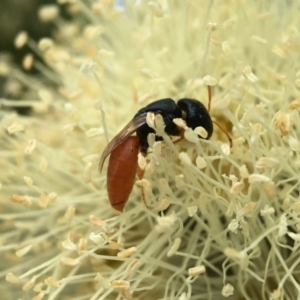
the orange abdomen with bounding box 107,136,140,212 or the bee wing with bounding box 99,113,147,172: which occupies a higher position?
the bee wing with bounding box 99,113,147,172

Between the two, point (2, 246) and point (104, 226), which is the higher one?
point (104, 226)

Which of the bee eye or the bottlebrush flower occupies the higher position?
the bee eye

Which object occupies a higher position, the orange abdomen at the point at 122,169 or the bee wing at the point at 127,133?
the bee wing at the point at 127,133

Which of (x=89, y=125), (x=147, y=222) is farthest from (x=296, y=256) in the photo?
(x=89, y=125)

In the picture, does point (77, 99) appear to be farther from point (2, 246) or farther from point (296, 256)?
point (296, 256)

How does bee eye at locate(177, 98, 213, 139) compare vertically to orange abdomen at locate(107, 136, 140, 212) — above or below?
above
